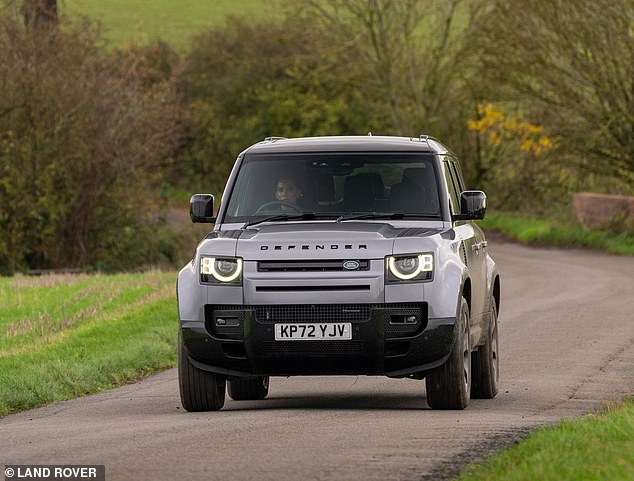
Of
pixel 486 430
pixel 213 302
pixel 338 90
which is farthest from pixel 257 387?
pixel 338 90

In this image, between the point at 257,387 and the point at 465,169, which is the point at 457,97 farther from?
the point at 257,387

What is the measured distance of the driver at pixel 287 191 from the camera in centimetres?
1284

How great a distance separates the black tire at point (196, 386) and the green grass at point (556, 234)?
2638cm

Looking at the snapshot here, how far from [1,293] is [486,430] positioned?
17.5 meters

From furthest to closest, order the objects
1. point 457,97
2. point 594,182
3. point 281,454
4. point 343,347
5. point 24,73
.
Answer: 1. point 457,97
2. point 594,182
3. point 24,73
4. point 343,347
5. point 281,454

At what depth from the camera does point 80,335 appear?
18.8m

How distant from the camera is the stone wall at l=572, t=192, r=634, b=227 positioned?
4041 centimetres

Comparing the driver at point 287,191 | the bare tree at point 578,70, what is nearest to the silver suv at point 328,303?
the driver at point 287,191

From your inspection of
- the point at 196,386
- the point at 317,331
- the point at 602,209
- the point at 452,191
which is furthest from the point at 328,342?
the point at 602,209

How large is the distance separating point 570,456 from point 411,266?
3183 millimetres

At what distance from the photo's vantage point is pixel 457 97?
175ft

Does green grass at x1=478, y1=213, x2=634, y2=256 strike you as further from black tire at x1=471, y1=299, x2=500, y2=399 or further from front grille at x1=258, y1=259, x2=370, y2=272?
front grille at x1=258, y1=259, x2=370, y2=272

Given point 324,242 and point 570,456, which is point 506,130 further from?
point 570,456

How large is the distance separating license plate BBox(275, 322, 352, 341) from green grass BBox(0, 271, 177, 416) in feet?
9.73
